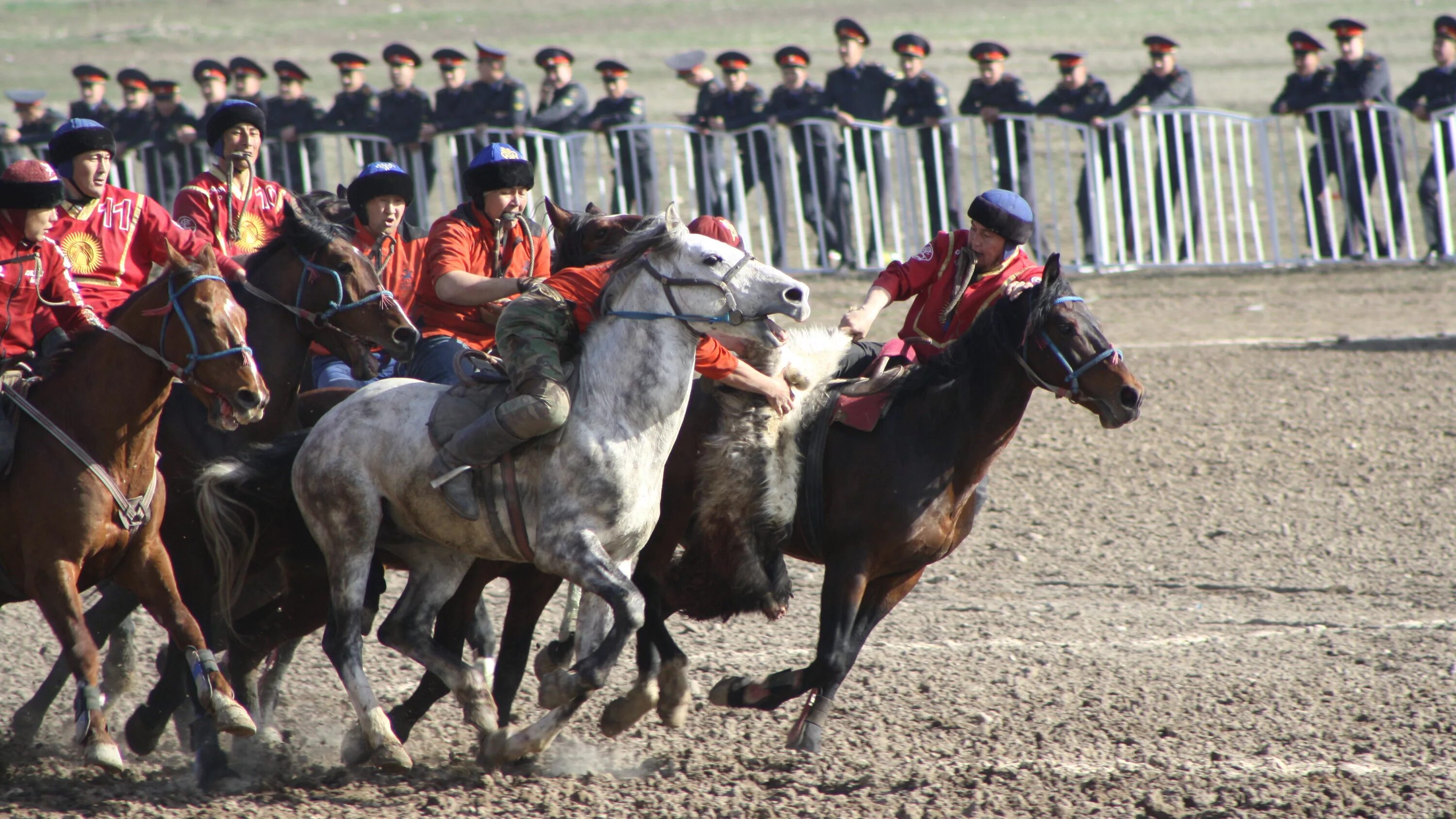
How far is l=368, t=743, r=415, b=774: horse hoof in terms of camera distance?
4.99m

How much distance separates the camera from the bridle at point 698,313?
4863mm

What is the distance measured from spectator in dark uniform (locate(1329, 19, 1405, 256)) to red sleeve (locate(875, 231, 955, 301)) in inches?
363

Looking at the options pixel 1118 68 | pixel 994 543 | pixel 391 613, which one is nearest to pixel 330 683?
pixel 391 613

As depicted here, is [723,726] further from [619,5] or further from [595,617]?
[619,5]

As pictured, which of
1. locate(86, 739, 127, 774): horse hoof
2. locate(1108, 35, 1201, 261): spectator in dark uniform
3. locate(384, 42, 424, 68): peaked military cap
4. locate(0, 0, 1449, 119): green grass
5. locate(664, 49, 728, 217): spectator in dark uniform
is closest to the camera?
locate(86, 739, 127, 774): horse hoof

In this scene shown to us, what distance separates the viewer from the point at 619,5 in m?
34.2

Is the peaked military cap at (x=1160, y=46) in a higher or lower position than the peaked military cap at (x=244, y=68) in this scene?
lower

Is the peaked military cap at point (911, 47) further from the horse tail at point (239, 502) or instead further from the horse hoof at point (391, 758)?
the horse hoof at point (391, 758)

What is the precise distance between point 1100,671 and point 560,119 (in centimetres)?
965

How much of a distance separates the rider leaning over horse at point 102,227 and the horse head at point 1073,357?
287 centimetres

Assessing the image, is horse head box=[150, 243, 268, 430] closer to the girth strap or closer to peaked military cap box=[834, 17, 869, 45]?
the girth strap

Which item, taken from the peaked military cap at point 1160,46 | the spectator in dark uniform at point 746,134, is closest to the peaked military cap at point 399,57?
the spectator in dark uniform at point 746,134

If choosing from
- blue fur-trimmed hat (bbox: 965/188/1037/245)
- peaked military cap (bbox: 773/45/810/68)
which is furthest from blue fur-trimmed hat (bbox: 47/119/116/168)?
peaked military cap (bbox: 773/45/810/68)

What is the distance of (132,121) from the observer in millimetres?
15156
